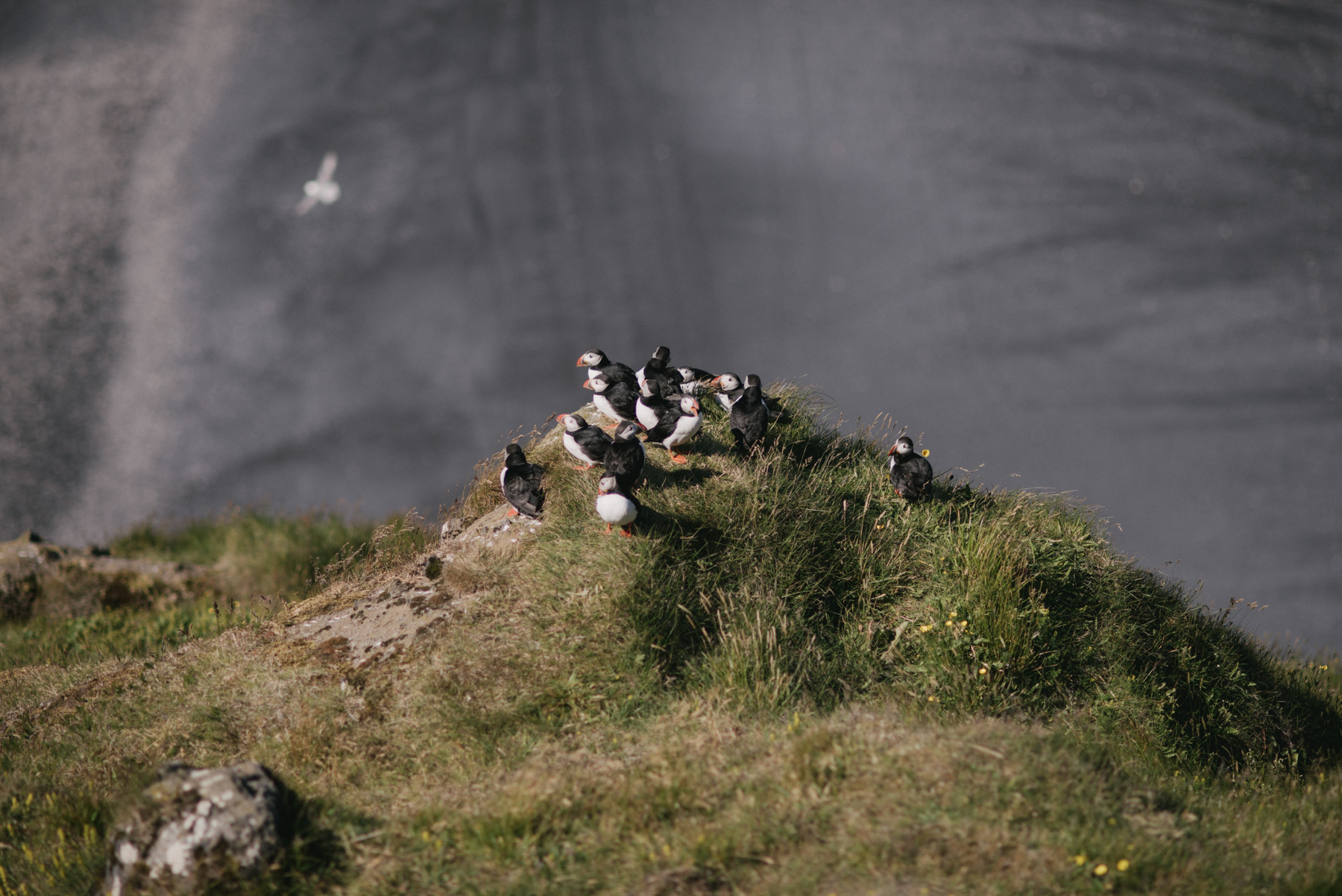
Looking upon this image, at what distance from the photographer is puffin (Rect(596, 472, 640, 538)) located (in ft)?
29.5

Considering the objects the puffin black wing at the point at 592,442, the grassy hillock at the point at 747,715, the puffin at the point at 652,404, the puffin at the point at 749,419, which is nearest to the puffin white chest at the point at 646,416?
the puffin at the point at 652,404

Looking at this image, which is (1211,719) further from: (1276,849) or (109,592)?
(109,592)

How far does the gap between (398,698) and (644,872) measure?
3.80 m

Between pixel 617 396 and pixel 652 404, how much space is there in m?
0.66

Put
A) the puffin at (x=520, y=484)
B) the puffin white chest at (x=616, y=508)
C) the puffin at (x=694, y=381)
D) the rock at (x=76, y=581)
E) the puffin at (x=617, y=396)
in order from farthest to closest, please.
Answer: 1. the rock at (x=76, y=581)
2. the puffin at (x=694, y=381)
3. the puffin at (x=617, y=396)
4. the puffin at (x=520, y=484)
5. the puffin white chest at (x=616, y=508)

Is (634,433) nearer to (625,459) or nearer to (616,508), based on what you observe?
(625,459)

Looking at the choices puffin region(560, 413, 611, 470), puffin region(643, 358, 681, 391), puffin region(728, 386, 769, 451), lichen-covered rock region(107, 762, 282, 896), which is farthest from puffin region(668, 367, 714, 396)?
lichen-covered rock region(107, 762, 282, 896)

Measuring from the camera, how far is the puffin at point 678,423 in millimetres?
10477

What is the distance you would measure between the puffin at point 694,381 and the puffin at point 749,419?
4.77ft

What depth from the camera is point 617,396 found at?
10961 millimetres

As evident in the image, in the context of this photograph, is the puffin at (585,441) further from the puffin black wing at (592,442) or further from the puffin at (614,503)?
the puffin at (614,503)

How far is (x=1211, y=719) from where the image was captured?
10297 millimetres

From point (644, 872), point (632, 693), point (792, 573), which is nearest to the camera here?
point (644, 872)

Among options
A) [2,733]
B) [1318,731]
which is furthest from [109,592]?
[1318,731]
